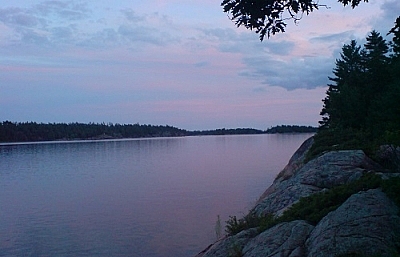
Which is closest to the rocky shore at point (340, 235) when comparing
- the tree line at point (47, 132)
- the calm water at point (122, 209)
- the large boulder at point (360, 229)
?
the large boulder at point (360, 229)

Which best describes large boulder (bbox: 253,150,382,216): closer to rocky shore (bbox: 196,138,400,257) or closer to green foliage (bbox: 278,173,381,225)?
rocky shore (bbox: 196,138,400,257)

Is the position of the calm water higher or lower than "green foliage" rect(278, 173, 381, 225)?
lower

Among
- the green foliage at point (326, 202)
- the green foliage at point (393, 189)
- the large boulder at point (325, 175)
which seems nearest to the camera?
the green foliage at point (393, 189)

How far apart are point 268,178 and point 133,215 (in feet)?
53.3

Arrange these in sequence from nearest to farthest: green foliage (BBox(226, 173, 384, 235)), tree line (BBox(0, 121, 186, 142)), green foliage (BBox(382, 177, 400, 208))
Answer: green foliage (BBox(382, 177, 400, 208)), green foliage (BBox(226, 173, 384, 235)), tree line (BBox(0, 121, 186, 142))

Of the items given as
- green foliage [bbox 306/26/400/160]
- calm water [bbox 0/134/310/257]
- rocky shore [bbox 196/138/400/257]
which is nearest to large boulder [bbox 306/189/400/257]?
rocky shore [bbox 196/138/400/257]

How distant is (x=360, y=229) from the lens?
729cm

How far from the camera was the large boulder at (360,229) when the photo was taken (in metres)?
6.90

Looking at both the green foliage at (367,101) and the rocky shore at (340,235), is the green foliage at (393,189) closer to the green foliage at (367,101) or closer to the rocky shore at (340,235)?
the rocky shore at (340,235)

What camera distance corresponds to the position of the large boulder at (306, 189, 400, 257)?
690 cm

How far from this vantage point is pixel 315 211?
900cm

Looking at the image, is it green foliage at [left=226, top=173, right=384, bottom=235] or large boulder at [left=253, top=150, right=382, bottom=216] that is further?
large boulder at [left=253, top=150, right=382, bottom=216]

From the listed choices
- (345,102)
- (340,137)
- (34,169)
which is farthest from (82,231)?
(34,169)

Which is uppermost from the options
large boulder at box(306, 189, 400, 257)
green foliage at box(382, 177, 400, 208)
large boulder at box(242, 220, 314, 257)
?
green foliage at box(382, 177, 400, 208)
